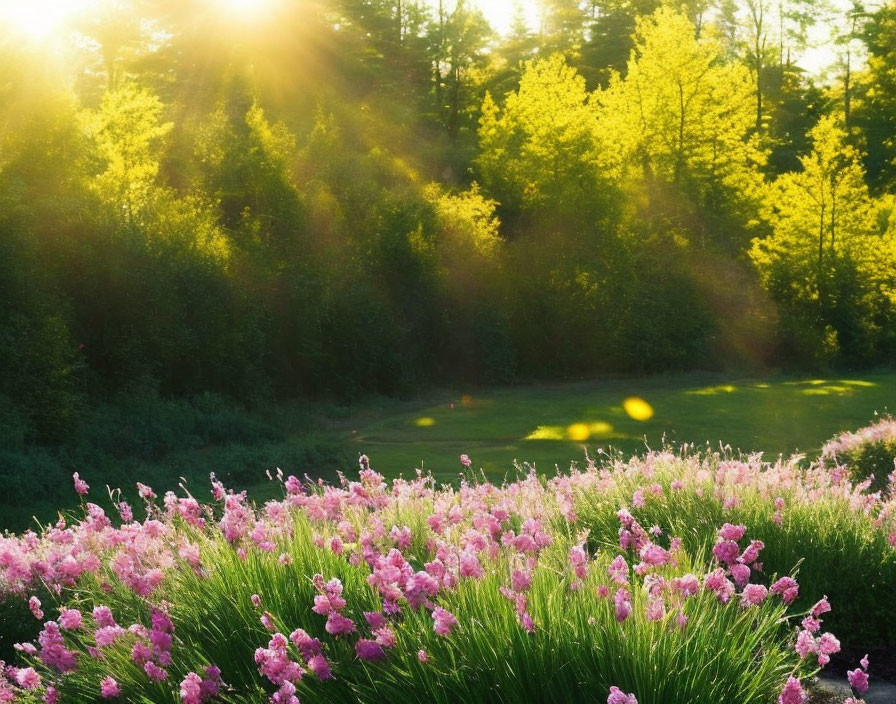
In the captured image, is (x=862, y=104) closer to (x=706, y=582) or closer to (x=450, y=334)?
(x=450, y=334)

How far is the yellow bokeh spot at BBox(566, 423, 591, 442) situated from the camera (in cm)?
1986

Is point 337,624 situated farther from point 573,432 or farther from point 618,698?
point 573,432

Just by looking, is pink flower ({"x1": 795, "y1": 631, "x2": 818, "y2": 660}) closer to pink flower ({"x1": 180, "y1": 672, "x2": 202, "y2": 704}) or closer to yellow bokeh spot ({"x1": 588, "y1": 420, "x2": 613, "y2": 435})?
pink flower ({"x1": 180, "y1": 672, "x2": 202, "y2": 704})

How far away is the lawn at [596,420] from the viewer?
1773 centimetres

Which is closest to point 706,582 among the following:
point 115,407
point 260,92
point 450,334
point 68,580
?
point 68,580

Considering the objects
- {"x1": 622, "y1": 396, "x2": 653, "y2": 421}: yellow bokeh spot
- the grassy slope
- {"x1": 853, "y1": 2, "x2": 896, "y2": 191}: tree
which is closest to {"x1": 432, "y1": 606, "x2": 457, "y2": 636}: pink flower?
the grassy slope

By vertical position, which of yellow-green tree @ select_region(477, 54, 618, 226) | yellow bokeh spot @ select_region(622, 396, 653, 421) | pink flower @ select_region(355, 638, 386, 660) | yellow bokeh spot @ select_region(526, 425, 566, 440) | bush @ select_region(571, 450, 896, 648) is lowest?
yellow bokeh spot @ select_region(622, 396, 653, 421)

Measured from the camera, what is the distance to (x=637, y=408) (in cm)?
2542

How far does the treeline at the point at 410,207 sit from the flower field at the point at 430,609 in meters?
11.4

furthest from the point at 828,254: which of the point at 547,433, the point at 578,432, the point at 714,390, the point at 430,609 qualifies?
the point at 430,609

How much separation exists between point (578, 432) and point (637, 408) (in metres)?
5.21

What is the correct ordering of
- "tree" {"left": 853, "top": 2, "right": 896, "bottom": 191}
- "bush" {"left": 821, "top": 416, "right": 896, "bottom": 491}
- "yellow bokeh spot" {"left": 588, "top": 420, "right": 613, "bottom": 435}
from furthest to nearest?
"tree" {"left": 853, "top": 2, "right": 896, "bottom": 191}, "yellow bokeh spot" {"left": 588, "top": 420, "right": 613, "bottom": 435}, "bush" {"left": 821, "top": 416, "right": 896, "bottom": 491}

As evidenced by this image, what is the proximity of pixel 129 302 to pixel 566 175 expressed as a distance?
68.7 ft

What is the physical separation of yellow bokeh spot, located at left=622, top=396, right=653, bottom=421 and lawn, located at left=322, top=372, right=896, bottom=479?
3 cm
